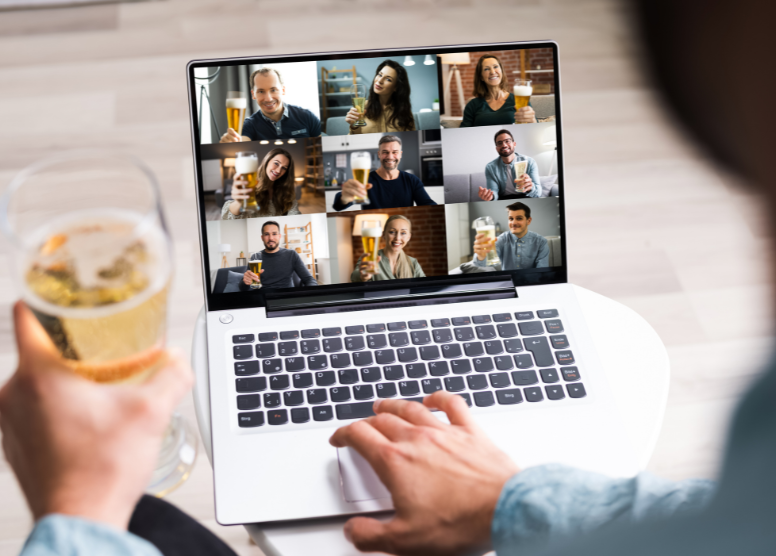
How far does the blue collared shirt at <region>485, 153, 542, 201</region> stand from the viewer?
2.85 feet

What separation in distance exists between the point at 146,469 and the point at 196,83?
1.73 feet

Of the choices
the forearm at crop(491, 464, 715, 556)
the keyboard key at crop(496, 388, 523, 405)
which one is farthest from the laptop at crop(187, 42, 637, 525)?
the forearm at crop(491, 464, 715, 556)

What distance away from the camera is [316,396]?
0.77 meters

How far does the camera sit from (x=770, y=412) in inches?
12.1

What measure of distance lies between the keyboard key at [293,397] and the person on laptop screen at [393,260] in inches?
7.6

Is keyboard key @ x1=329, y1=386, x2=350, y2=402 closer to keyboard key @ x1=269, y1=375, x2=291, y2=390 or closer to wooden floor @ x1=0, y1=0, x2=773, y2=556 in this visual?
keyboard key @ x1=269, y1=375, x2=291, y2=390

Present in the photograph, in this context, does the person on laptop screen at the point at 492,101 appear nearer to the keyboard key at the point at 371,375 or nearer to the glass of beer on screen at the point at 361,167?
the glass of beer on screen at the point at 361,167

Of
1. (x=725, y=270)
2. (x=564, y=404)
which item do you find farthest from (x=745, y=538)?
(x=725, y=270)

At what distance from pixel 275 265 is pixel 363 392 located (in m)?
0.22

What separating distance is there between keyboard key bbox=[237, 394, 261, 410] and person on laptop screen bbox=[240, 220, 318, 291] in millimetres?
165

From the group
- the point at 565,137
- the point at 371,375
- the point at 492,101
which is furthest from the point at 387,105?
the point at 565,137

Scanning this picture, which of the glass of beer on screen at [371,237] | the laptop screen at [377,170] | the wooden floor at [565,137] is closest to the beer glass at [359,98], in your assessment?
the laptop screen at [377,170]

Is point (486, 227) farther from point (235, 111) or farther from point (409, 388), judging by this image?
point (235, 111)

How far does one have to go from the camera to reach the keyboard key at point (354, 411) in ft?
2.47
